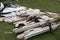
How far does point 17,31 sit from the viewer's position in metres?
5.69

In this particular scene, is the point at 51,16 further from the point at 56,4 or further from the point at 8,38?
the point at 56,4

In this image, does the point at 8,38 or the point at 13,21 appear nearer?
the point at 8,38

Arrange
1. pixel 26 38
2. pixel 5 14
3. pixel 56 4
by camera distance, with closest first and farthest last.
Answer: pixel 26 38 → pixel 5 14 → pixel 56 4

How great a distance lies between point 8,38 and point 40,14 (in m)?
1.63

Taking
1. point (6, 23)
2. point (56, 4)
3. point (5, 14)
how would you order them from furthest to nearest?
point (56, 4)
point (5, 14)
point (6, 23)

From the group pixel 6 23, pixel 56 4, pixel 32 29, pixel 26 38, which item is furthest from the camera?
pixel 56 4

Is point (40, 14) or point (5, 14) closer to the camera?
point (40, 14)

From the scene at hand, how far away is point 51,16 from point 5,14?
5.00 ft

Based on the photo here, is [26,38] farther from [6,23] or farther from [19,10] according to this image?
[19,10]

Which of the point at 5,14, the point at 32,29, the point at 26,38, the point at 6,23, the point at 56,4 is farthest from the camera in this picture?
the point at 56,4

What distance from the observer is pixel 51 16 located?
6895 millimetres

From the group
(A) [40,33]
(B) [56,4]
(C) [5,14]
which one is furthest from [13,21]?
(B) [56,4]

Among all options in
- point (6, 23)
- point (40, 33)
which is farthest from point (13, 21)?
point (40, 33)

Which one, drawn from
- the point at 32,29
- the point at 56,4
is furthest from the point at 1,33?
the point at 56,4
